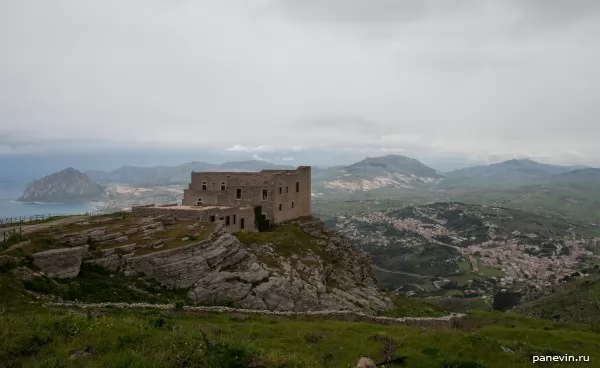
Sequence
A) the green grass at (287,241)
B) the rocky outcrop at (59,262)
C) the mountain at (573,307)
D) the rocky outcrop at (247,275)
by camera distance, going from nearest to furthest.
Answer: the rocky outcrop at (59,262), the rocky outcrop at (247,275), the green grass at (287,241), the mountain at (573,307)

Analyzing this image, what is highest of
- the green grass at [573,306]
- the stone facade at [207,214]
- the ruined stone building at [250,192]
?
the ruined stone building at [250,192]

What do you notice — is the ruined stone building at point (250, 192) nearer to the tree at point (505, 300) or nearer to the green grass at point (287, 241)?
the green grass at point (287, 241)

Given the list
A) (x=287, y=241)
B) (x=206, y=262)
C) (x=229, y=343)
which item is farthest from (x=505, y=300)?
(x=229, y=343)

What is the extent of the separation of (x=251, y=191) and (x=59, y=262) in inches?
1384

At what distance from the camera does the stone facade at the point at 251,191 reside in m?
64.4

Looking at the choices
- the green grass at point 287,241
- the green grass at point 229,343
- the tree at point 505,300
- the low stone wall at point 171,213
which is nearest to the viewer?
the green grass at point 229,343

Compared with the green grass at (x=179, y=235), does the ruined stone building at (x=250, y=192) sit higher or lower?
higher

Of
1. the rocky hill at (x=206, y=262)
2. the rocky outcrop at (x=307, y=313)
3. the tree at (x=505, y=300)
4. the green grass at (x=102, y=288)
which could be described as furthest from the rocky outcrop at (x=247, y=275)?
the tree at (x=505, y=300)

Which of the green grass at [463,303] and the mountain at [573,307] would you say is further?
the green grass at [463,303]

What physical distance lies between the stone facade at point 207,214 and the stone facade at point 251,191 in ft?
19.4

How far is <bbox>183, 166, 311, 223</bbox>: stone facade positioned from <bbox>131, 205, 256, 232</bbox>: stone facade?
590cm

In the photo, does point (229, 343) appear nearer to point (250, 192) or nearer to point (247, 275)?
point (247, 275)

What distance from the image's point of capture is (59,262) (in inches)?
1254

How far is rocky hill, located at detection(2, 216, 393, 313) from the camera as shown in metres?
35.3
